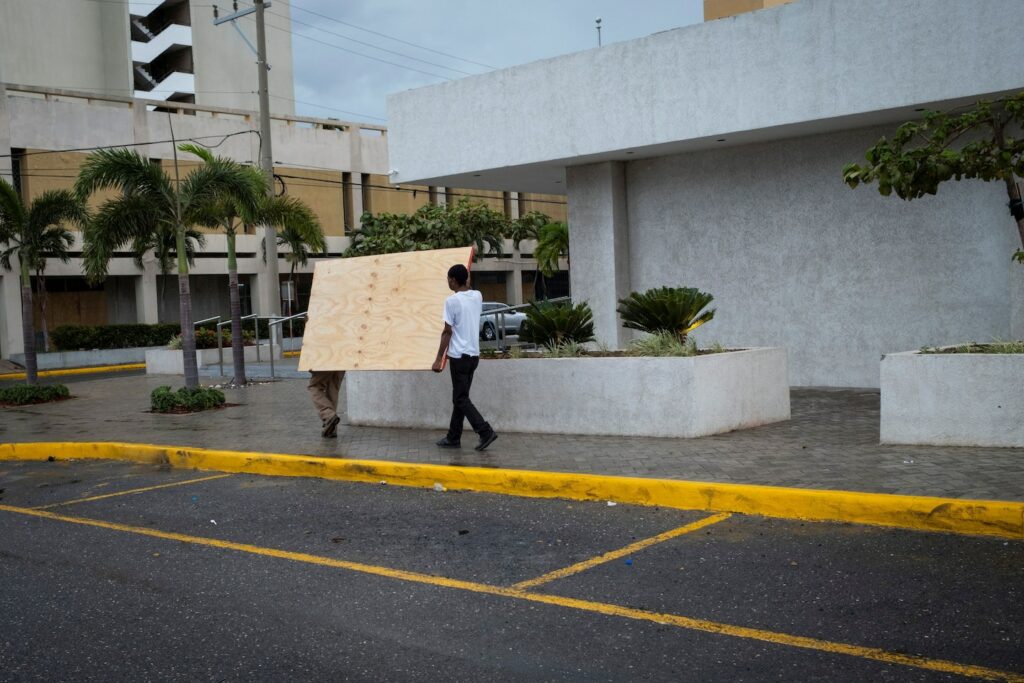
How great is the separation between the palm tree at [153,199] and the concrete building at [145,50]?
37.6m

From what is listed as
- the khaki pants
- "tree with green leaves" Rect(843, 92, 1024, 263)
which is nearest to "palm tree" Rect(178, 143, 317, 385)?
the khaki pants

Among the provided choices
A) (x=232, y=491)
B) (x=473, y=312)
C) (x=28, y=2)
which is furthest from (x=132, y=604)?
(x=28, y=2)

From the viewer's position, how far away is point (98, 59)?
2165 inches

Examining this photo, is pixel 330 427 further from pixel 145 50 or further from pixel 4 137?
pixel 145 50

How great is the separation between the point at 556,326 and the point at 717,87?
4902mm

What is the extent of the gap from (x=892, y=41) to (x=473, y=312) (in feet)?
22.3

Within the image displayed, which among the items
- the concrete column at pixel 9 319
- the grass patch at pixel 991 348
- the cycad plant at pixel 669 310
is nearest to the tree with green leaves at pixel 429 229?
the concrete column at pixel 9 319

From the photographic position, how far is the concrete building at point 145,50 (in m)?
50.9

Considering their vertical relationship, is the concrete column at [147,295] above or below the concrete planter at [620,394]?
above

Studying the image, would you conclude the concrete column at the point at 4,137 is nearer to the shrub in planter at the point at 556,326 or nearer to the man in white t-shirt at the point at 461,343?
the shrub in planter at the point at 556,326

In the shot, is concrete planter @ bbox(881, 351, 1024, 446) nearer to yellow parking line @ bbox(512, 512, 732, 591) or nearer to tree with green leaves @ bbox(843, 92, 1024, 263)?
tree with green leaves @ bbox(843, 92, 1024, 263)

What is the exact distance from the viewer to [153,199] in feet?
53.8

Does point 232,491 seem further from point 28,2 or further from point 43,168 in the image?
point 28,2

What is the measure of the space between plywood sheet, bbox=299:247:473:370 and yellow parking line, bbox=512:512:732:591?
404 cm
